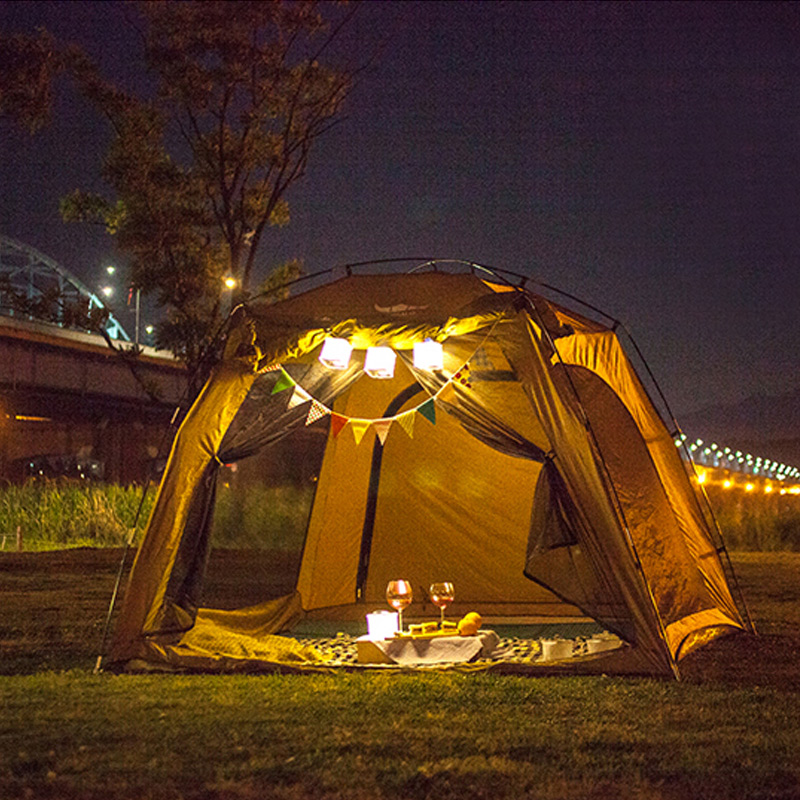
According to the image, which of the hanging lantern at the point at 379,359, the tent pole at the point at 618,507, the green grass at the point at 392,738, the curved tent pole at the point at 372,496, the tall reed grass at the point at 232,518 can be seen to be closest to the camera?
the green grass at the point at 392,738

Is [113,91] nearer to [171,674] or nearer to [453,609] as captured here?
[453,609]

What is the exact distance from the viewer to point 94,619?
23.6 feet

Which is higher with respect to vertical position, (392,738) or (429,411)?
(429,411)

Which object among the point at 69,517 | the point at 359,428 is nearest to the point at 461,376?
the point at 359,428

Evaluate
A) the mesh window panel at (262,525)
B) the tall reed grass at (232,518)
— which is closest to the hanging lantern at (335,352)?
the mesh window panel at (262,525)

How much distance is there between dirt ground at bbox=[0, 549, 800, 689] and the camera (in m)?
5.38

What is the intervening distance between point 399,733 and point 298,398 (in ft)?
8.73

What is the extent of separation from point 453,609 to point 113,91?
314 inches

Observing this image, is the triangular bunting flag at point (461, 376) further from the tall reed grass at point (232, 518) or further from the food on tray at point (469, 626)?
the tall reed grass at point (232, 518)

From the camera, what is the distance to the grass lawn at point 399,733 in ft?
10.8

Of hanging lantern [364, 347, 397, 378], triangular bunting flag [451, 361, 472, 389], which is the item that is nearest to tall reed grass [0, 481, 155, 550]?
hanging lantern [364, 347, 397, 378]

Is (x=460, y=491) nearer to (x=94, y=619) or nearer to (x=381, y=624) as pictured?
(x=381, y=624)

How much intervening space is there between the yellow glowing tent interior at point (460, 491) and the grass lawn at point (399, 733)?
0.46m

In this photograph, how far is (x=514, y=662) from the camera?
5340 mm
